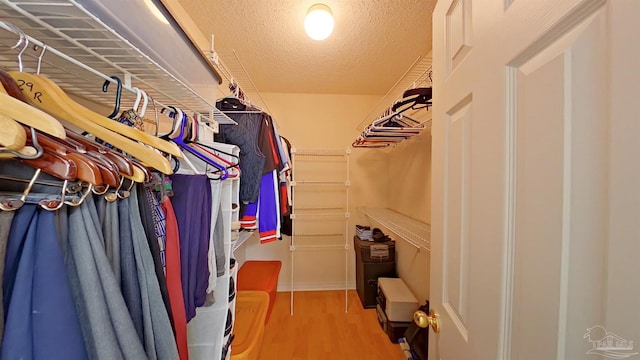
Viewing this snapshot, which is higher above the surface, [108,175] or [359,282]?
[108,175]

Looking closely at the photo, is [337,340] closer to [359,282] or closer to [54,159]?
[359,282]

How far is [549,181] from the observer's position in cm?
35

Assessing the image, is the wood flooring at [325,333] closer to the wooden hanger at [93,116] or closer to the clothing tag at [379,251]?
the clothing tag at [379,251]

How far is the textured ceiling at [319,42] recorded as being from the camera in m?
1.46

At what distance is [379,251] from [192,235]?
199 cm

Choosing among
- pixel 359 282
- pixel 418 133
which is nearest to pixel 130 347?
pixel 418 133

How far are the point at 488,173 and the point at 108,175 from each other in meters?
0.76

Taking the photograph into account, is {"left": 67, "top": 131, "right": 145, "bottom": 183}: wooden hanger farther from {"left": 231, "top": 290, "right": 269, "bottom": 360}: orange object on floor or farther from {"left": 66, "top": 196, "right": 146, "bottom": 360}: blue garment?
{"left": 231, "top": 290, "right": 269, "bottom": 360}: orange object on floor

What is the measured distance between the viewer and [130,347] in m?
0.40

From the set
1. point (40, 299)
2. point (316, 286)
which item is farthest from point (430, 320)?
point (316, 286)

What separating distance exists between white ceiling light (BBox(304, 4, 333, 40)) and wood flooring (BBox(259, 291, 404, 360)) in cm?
231

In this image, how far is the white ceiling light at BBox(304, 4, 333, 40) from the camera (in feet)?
4.59

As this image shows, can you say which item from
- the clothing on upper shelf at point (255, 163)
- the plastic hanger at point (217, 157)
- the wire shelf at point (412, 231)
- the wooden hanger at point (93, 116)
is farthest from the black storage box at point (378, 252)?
the wooden hanger at point (93, 116)

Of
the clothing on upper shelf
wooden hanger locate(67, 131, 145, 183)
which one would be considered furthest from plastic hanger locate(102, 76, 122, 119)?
the clothing on upper shelf
